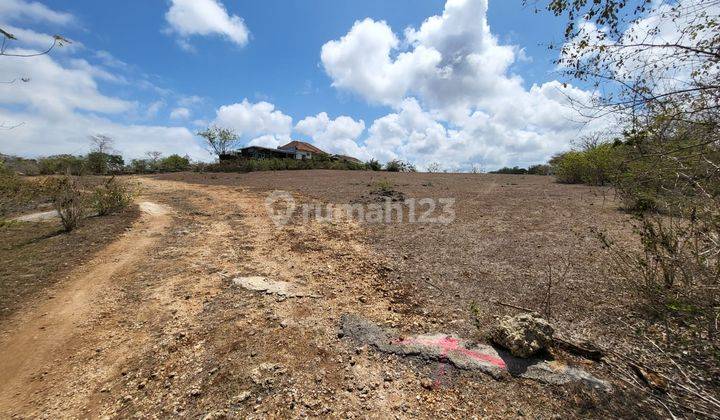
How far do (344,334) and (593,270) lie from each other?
11.7 ft

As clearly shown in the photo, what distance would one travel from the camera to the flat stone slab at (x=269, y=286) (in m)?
4.38

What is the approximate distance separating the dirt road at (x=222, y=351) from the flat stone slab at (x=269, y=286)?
89mm

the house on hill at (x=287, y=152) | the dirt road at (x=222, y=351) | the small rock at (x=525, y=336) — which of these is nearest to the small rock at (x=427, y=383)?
the dirt road at (x=222, y=351)

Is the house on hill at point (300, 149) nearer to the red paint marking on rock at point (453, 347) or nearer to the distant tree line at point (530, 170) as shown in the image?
the distant tree line at point (530, 170)

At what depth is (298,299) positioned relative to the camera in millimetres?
4230

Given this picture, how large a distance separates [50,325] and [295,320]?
2.80 m

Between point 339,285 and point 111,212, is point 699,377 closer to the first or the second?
point 339,285

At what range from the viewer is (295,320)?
373cm

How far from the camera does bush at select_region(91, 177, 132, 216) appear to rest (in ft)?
27.2

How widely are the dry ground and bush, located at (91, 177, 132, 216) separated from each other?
1.93 meters

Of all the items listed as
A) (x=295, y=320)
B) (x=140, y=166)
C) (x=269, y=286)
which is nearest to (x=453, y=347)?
(x=295, y=320)

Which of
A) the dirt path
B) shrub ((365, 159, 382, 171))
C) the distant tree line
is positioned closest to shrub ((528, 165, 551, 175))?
the distant tree line

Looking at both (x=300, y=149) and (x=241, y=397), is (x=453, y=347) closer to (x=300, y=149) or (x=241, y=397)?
(x=241, y=397)

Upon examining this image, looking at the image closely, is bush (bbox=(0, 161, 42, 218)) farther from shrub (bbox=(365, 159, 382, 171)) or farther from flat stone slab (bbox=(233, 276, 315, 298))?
shrub (bbox=(365, 159, 382, 171))
